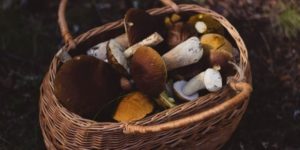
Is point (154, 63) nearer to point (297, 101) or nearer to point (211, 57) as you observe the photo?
point (211, 57)

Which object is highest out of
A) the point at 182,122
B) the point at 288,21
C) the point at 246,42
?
the point at 182,122

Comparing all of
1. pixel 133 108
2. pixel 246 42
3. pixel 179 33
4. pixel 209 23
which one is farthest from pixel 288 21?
pixel 133 108

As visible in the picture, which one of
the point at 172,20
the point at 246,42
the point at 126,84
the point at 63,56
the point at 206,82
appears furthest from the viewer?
the point at 246,42

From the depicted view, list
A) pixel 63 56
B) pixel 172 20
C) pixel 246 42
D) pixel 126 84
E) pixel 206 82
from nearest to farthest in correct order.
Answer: pixel 206 82 → pixel 126 84 → pixel 63 56 → pixel 172 20 → pixel 246 42

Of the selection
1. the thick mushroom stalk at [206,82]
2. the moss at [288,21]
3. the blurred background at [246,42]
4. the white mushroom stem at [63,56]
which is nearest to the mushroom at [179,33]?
the thick mushroom stalk at [206,82]

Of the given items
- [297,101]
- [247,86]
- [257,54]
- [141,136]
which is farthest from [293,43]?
[141,136]

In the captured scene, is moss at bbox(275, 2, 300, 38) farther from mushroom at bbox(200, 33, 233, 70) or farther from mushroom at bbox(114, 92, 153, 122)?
mushroom at bbox(114, 92, 153, 122)

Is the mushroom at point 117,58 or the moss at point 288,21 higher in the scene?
the mushroom at point 117,58

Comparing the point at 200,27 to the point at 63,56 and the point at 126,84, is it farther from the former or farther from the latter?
the point at 63,56

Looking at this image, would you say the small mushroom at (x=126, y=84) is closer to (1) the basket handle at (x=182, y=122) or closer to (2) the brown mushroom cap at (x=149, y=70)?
(2) the brown mushroom cap at (x=149, y=70)
